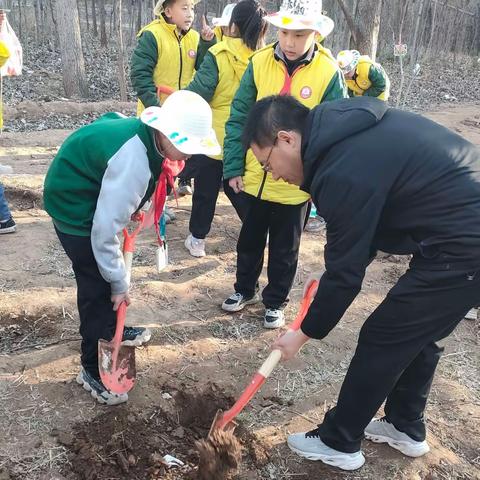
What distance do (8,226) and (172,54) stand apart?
1855 millimetres

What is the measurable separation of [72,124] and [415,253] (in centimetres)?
700

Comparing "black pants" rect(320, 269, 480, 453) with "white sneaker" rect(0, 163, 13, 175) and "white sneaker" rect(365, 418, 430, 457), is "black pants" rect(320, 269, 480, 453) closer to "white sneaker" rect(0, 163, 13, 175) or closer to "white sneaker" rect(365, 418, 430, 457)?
"white sneaker" rect(365, 418, 430, 457)

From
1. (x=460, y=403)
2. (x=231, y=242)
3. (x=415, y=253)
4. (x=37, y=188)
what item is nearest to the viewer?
(x=415, y=253)

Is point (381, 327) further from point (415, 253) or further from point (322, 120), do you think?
point (322, 120)

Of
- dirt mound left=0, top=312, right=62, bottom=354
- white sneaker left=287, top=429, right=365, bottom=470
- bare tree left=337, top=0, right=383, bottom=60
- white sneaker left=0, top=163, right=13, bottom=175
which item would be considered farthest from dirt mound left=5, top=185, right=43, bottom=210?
bare tree left=337, top=0, right=383, bottom=60

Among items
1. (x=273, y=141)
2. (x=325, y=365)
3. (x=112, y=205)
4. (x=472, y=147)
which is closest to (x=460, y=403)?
(x=325, y=365)

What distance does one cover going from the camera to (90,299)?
2512mm

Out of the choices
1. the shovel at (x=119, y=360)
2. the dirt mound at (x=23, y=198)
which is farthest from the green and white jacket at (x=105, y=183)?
the dirt mound at (x=23, y=198)

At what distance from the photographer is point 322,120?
190 cm

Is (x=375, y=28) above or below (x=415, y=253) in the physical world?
above

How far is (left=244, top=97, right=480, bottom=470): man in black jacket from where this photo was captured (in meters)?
1.83

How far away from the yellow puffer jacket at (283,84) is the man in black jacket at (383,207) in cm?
95

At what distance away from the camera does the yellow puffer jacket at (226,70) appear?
3.73m

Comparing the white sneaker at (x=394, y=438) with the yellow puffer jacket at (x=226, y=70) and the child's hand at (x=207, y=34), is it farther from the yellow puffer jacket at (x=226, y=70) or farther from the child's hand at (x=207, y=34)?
the child's hand at (x=207, y=34)
